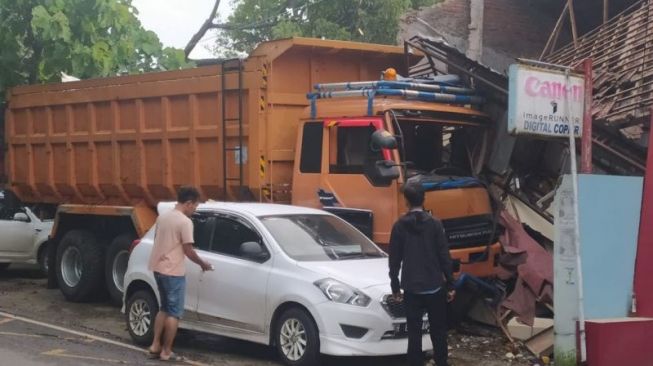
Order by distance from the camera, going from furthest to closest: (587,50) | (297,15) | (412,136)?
(297,15) → (587,50) → (412,136)

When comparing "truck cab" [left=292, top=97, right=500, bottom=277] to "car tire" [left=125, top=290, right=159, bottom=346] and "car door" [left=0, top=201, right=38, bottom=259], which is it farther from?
"car door" [left=0, top=201, right=38, bottom=259]

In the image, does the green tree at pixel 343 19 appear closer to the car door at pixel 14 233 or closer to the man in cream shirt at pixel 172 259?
the car door at pixel 14 233

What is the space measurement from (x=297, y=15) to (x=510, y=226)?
53.9 feet

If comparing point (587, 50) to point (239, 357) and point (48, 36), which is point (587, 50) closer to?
point (239, 357)

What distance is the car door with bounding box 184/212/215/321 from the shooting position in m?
8.55

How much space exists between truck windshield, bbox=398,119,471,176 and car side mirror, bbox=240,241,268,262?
74.6 inches

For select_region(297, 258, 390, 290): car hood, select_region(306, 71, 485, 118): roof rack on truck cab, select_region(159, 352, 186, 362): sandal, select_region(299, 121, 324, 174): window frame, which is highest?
select_region(306, 71, 485, 118): roof rack on truck cab

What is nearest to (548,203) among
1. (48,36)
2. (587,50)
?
(587,50)

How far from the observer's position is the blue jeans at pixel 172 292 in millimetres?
7977

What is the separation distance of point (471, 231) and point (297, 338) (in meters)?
2.50

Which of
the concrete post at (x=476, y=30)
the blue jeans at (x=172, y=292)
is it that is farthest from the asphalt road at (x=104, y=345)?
the concrete post at (x=476, y=30)

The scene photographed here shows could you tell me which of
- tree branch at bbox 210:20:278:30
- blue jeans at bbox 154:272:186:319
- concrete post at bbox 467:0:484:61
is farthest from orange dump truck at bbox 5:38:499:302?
tree branch at bbox 210:20:278:30

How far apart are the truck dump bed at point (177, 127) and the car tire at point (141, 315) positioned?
6.14 ft

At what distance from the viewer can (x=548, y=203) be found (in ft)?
34.3
